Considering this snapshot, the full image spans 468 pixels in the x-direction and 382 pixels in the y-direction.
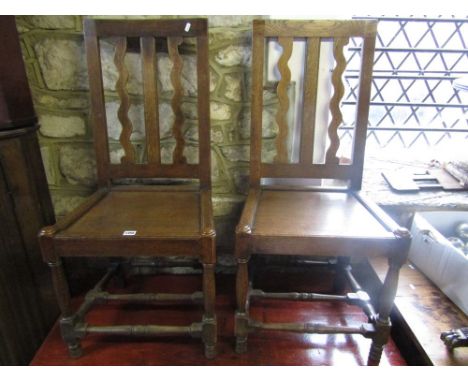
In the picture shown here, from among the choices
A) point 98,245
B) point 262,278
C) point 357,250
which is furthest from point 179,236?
point 262,278

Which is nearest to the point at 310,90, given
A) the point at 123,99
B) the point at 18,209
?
the point at 123,99

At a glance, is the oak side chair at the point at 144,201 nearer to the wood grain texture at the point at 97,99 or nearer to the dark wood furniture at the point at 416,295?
the wood grain texture at the point at 97,99

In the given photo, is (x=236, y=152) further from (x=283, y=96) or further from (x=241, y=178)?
(x=283, y=96)

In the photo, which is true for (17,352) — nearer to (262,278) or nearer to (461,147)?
(262,278)

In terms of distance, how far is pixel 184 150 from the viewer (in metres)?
1.35

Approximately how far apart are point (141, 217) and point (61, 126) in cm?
59

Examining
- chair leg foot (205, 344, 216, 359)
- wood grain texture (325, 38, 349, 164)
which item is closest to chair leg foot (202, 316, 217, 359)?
chair leg foot (205, 344, 216, 359)

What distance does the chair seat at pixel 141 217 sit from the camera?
3.05 feet

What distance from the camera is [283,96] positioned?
1171 millimetres

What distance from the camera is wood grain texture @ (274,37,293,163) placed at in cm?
113

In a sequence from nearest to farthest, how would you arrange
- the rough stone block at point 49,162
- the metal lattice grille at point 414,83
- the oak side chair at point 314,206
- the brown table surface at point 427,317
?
1. the oak side chair at point 314,206
2. the brown table surface at point 427,317
3. the rough stone block at point 49,162
4. the metal lattice grille at point 414,83

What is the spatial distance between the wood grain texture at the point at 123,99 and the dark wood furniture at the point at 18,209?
0.92 feet

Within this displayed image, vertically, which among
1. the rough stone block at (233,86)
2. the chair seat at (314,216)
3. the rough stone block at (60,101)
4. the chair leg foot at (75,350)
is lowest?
the chair leg foot at (75,350)

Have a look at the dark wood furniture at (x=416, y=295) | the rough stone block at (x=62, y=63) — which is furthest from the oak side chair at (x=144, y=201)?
the dark wood furniture at (x=416, y=295)
